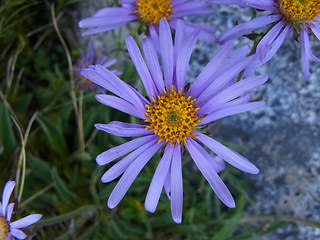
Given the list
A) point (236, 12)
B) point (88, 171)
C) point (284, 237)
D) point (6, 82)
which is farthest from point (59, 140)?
point (284, 237)

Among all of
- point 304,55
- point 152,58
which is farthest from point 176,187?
point 304,55

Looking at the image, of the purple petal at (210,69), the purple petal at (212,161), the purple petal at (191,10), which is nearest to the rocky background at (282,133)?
the purple petal at (191,10)

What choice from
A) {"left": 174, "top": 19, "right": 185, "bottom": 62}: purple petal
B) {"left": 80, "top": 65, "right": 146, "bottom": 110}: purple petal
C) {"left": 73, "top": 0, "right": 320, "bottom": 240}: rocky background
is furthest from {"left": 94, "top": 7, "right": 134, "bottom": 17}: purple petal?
{"left": 73, "top": 0, "right": 320, "bottom": 240}: rocky background

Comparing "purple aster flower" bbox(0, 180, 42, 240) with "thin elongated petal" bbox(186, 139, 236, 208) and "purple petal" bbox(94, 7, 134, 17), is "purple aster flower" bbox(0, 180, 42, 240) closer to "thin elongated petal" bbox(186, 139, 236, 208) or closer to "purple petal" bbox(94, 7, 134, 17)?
"thin elongated petal" bbox(186, 139, 236, 208)

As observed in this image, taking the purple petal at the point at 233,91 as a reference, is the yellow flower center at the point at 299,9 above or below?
above

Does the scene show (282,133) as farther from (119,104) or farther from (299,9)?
(119,104)

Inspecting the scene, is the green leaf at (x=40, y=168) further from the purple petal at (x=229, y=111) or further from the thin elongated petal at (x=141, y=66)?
the purple petal at (x=229, y=111)
